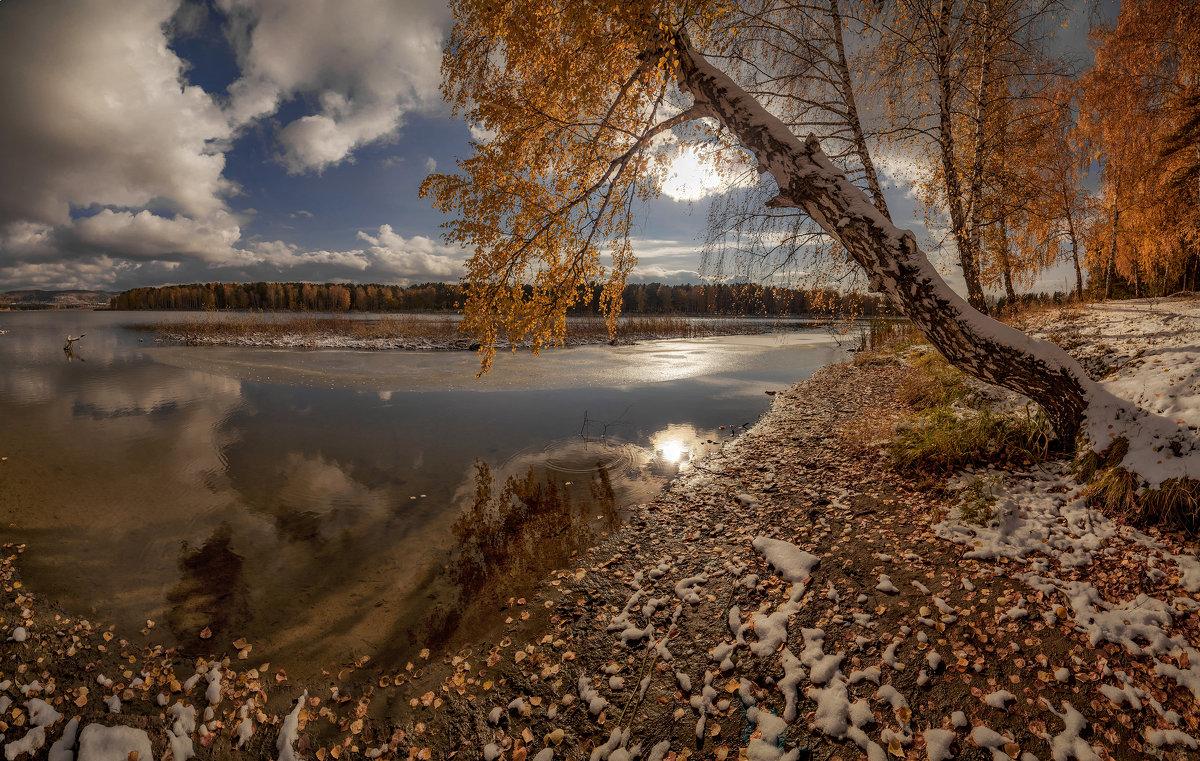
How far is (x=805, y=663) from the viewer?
3205 mm

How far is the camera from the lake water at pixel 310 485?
454cm

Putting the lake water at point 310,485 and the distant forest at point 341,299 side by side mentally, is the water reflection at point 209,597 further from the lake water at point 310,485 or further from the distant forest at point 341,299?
the distant forest at point 341,299

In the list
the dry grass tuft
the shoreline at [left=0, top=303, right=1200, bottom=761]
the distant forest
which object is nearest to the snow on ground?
the dry grass tuft

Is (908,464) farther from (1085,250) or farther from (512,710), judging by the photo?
(1085,250)

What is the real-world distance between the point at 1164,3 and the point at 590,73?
18881 millimetres

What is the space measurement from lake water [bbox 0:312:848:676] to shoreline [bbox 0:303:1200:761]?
53 centimetres

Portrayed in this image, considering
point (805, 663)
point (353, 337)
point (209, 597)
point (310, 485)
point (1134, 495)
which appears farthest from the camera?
point (353, 337)

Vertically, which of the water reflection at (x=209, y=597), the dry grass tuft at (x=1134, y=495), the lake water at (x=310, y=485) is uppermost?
the dry grass tuft at (x=1134, y=495)

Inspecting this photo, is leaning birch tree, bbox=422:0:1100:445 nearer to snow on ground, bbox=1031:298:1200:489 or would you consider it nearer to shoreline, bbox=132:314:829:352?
snow on ground, bbox=1031:298:1200:489

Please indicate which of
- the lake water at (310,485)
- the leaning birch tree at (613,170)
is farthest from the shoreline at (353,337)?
the leaning birch tree at (613,170)

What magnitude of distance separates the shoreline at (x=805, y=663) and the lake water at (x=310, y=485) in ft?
1.75

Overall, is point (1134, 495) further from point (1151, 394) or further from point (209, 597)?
point (209, 597)

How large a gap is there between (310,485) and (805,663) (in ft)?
25.6

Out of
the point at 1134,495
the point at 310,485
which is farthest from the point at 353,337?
the point at 1134,495
